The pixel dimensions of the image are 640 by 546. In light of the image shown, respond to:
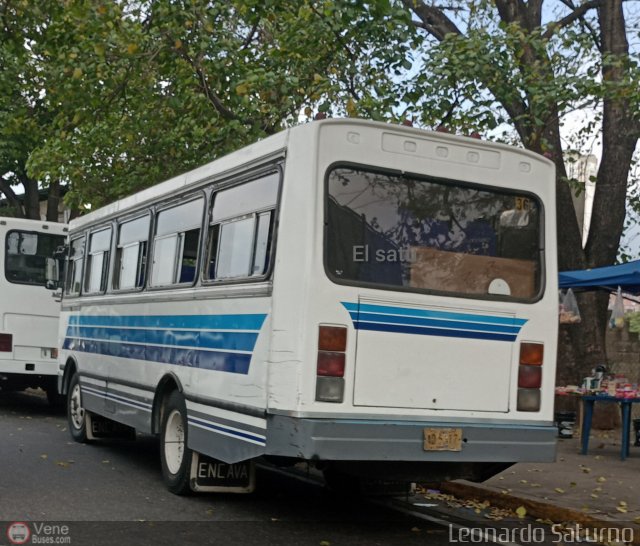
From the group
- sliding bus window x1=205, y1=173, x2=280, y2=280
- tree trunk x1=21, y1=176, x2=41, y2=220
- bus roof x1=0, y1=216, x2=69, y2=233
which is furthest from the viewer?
tree trunk x1=21, y1=176, x2=41, y2=220

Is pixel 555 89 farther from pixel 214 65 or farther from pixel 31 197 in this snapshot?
pixel 31 197

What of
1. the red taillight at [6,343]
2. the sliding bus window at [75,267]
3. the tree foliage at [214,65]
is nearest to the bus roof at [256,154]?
the sliding bus window at [75,267]

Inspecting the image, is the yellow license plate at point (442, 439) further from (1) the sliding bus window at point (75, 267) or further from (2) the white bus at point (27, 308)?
(2) the white bus at point (27, 308)

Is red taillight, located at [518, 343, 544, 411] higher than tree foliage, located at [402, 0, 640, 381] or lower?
lower

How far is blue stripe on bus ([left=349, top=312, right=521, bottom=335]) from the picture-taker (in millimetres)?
7758

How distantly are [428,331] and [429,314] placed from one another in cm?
13

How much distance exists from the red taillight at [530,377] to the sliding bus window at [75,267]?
6961 millimetres

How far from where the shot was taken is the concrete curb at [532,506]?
8523 mm

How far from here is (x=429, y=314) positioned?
26.3ft

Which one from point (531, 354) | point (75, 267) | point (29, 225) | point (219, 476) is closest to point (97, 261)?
point (75, 267)

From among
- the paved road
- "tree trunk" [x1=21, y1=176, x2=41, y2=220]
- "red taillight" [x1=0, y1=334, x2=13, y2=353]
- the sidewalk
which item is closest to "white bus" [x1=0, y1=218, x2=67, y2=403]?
"red taillight" [x1=0, y1=334, x2=13, y2=353]

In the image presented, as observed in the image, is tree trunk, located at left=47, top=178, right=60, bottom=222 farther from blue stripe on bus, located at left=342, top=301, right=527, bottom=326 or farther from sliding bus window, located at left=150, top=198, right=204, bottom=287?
blue stripe on bus, located at left=342, top=301, right=527, bottom=326

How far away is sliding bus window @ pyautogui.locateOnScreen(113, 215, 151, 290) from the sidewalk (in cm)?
373

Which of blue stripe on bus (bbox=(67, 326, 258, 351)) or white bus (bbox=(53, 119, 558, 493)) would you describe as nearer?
white bus (bbox=(53, 119, 558, 493))
